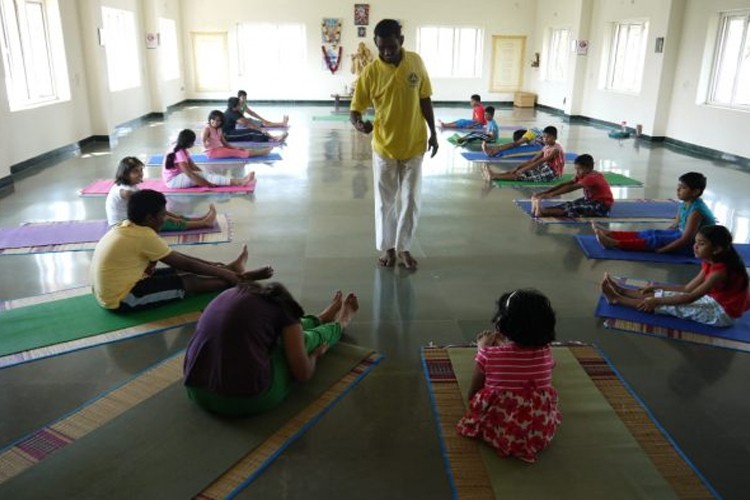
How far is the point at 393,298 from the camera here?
3.70m

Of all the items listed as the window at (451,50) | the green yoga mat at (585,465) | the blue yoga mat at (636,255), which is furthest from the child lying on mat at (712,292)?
the window at (451,50)

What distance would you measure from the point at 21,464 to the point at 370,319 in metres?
1.81

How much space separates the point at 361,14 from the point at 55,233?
13.2 m

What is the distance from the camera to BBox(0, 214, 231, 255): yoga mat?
4.59 m

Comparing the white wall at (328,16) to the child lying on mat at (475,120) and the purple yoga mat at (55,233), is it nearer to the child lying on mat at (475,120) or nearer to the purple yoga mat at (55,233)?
the child lying on mat at (475,120)

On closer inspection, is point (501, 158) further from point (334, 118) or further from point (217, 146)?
point (334, 118)

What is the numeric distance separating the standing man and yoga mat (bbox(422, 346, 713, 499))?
1.54 metres

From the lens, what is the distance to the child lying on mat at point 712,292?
3.17 m

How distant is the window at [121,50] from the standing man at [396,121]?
28.0ft

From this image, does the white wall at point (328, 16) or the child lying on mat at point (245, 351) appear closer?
the child lying on mat at point (245, 351)

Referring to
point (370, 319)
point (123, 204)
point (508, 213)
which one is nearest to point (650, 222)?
point (508, 213)

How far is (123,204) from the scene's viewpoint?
443 centimetres

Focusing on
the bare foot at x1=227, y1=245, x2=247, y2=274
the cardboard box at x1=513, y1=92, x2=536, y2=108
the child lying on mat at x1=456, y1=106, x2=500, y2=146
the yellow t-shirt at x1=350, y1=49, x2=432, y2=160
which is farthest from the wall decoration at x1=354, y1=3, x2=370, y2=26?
the bare foot at x1=227, y1=245, x2=247, y2=274

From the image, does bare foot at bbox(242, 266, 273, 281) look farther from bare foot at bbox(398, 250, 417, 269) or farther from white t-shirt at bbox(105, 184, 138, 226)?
white t-shirt at bbox(105, 184, 138, 226)
